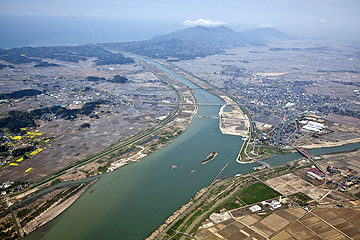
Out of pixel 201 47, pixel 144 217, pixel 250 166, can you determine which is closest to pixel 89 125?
pixel 144 217

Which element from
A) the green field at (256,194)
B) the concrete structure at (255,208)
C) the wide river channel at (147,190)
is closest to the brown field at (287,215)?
the concrete structure at (255,208)

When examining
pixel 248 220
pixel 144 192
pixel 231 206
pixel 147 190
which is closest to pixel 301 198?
pixel 248 220

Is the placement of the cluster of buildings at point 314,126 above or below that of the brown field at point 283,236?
above

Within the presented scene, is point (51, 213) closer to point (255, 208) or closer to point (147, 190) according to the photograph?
point (147, 190)

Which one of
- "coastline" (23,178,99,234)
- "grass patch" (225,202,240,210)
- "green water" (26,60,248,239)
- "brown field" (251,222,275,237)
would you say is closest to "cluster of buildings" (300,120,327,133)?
"green water" (26,60,248,239)

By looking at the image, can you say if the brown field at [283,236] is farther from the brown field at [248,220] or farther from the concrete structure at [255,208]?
the concrete structure at [255,208]
